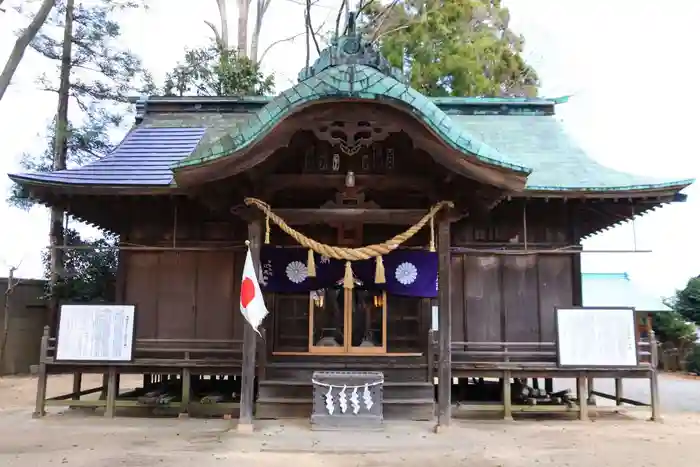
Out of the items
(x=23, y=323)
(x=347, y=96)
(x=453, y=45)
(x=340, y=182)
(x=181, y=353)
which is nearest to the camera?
(x=347, y=96)

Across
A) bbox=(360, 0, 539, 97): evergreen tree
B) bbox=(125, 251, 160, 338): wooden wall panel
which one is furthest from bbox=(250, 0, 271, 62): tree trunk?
bbox=(125, 251, 160, 338): wooden wall panel

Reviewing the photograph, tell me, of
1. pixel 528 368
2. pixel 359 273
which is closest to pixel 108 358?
pixel 359 273

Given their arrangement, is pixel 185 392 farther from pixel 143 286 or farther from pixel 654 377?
pixel 654 377

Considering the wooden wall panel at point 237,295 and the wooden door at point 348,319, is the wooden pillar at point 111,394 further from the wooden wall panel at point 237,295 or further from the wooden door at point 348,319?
the wooden door at point 348,319

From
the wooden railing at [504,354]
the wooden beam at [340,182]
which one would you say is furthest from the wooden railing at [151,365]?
the wooden railing at [504,354]

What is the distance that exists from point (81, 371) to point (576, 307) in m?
8.96

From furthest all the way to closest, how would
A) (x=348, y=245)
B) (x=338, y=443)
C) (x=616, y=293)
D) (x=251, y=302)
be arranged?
(x=616, y=293) → (x=348, y=245) → (x=251, y=302) → (x=338, y=443)

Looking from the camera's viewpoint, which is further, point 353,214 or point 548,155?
point 548,155

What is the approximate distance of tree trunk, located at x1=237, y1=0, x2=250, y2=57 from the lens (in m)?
26.1

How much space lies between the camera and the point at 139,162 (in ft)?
38.9

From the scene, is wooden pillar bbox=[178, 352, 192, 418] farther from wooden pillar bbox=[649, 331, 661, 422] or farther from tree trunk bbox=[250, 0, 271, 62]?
tree trunk bbox=[250, 0, 271, 62]

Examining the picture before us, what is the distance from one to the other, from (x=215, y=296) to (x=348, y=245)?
2.85 meters

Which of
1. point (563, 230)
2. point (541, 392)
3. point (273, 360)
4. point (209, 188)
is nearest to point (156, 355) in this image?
point (273, 360)

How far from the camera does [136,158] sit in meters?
12.1
